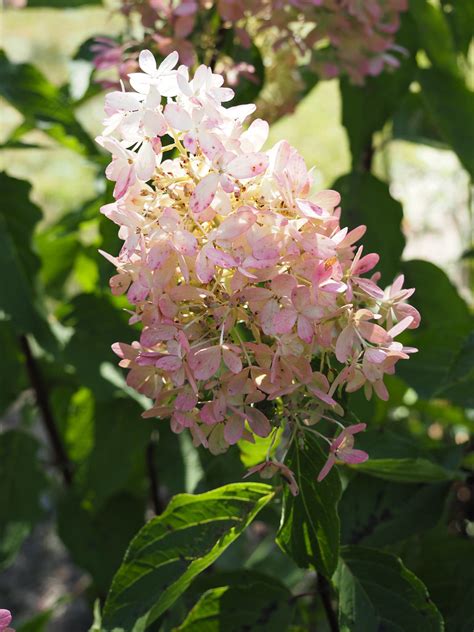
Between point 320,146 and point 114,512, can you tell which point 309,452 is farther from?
point 320,146

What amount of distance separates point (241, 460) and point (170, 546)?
11 cm

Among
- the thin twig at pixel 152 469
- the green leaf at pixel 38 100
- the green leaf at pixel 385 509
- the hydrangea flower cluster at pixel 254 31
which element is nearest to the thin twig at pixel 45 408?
the thin twig at pixel 152 469

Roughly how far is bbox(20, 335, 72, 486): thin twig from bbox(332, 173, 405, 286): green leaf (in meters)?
0.46

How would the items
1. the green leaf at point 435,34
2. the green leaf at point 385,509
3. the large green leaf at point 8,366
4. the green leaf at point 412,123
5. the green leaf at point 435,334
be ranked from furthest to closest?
the green leaf at point 412,123 → the large green leaf at point 8,366 → the green leaf at point 435,34 → the green leaf at point 435,334 → the green leaf at point 385,509

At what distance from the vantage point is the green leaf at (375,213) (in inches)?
48.8

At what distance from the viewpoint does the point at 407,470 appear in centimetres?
84

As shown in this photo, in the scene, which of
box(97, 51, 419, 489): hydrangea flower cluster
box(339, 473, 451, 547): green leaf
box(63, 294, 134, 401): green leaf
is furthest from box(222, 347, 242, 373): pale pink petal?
box(63, 294, 134, 401): green leaf

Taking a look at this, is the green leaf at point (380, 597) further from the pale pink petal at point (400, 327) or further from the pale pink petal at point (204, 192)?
the pale pink petal at point (204, 192)

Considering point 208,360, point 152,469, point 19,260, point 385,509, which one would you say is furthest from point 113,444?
point 208,360

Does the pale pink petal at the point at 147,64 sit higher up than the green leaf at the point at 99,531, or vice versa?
the pale pink petal at the point at 147,64

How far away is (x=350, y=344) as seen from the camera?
24.8 inches

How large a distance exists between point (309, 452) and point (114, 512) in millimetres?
696

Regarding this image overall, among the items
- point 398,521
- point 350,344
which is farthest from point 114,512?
Result: point 350,344

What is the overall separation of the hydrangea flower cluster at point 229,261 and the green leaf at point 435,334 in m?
0.24
